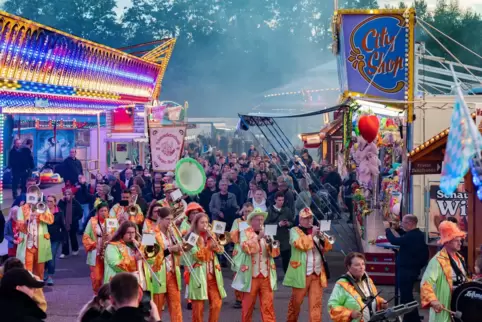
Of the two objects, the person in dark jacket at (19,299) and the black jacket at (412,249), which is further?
the black jacket at (412,249)

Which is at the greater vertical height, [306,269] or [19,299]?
[19,299]

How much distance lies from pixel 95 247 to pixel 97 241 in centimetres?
9

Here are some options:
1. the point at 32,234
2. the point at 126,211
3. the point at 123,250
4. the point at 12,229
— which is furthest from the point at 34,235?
the point at 123,250

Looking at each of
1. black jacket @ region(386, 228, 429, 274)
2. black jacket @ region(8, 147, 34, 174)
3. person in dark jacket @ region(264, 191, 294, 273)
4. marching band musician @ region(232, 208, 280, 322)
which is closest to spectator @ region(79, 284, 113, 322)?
marching band musician @ region(232, 208, 280, 322)

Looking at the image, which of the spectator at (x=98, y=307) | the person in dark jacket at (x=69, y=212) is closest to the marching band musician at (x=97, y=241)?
the person in dark jacket at (x=69, y=212)

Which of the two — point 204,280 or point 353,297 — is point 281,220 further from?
point 353,297

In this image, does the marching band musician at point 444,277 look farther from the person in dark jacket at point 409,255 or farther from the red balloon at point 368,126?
the red balloon at point 368,126

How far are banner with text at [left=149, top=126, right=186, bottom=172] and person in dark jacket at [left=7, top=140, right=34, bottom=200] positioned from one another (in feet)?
14.7

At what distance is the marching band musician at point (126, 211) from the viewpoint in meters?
12.7

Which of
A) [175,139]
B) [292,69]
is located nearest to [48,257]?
[175,139]

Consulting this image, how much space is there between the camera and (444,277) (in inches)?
336

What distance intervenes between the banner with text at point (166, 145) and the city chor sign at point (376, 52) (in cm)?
513

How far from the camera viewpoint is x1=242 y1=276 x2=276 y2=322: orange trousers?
10.7m

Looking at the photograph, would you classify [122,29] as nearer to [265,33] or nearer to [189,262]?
[265,33]
